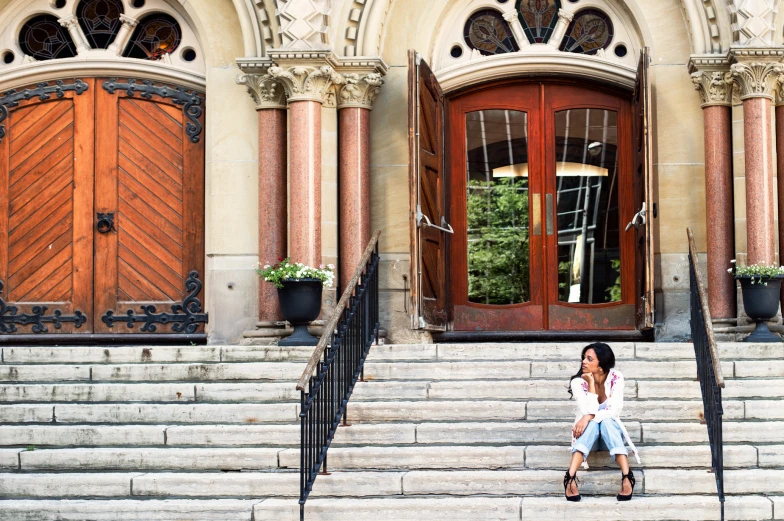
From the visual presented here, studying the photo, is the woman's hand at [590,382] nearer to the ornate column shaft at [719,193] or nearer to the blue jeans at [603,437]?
the blue jeans at [603,437]

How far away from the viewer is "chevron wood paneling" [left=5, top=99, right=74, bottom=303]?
11695 millimetres

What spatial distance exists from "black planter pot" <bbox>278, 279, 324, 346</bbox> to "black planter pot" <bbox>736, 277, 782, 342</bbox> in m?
3.70

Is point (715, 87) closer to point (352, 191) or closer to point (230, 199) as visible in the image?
point (352, 191)

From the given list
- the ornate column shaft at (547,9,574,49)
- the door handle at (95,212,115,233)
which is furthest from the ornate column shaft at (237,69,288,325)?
the ornate column shaft at (547,9,574,49)

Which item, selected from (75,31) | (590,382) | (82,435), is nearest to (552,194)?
(590,382)

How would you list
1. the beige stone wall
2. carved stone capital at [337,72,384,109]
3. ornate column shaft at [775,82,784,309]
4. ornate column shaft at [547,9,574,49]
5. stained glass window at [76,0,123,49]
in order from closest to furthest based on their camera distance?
ornate column shaft at [775,82,784,309], carved stone capital at [337,72,384,109], the beige stone wall, ornate column shaft at [547,9,574,49], stained glass window at [76,0,123,49]

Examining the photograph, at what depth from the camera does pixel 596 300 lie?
12.0 metres

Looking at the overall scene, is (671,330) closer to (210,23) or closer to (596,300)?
(596,300)

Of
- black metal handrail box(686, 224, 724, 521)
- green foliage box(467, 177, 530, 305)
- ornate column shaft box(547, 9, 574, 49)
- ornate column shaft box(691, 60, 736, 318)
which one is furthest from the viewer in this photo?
green foliage box(467, 177, 530, 305)

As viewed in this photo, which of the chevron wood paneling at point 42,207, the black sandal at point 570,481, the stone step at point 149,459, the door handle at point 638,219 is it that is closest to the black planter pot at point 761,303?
the door handle at point 638,219

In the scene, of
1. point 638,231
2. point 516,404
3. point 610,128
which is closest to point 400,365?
point 516,404

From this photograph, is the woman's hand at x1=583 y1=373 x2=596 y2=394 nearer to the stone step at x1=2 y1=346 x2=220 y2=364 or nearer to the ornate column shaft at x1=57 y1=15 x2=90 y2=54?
the stone step at x1=2 y1=346 x2=220 y2=364

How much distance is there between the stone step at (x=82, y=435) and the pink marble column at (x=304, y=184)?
255 cm

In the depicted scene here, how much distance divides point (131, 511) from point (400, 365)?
→ 2.61m
